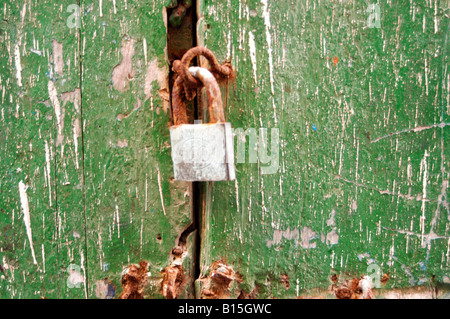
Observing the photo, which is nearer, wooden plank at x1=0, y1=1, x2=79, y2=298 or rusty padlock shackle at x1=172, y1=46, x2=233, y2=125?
rusty padlock shackle at x1=172, y1=46, x2=233, y2=125

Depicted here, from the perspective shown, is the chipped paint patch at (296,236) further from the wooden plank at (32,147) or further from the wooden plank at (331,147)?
the wooden plank at (32,147)

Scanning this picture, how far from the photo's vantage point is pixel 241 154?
597 millimetres

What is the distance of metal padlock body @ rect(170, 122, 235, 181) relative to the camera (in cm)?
47

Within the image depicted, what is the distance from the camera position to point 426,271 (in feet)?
2.03

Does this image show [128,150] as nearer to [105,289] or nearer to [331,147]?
[105,289]

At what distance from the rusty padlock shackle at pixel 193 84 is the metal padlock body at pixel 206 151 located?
0.09ft

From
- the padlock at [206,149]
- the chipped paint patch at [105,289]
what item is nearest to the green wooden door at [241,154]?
the chipped paint patch at [105,289]

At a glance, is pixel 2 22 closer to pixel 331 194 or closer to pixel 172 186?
pixel 172 186

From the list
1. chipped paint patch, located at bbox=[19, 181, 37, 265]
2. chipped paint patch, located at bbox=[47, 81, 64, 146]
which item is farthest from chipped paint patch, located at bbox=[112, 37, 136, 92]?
chipped paint patch, located at bbox=[19, 181, 37, 265]

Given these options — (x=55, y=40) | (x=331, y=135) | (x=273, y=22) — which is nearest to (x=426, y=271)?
(x=331, y=135)

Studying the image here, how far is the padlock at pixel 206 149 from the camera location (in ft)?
1.56

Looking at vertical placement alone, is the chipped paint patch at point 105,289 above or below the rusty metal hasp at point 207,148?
below

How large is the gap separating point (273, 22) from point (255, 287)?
1.57ft

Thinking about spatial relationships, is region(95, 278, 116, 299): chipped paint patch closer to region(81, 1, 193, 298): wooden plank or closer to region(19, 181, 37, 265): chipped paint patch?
region(81, 1, 193, 298): wooden plank
